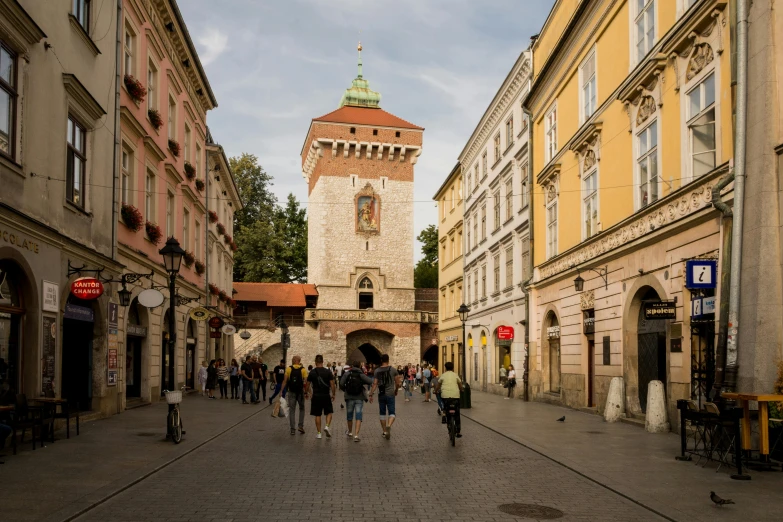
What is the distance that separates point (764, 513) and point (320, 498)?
4.67 meters

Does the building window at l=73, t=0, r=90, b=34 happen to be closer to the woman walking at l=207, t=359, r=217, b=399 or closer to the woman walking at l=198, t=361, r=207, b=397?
the woman walking at l=207, t=359, r=217, b=399

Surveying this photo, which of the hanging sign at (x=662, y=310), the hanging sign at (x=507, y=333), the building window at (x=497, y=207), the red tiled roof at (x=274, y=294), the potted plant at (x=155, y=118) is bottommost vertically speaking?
the hanging sign at (x=507, y=333)

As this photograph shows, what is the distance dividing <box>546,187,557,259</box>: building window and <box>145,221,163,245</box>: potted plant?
12994mm

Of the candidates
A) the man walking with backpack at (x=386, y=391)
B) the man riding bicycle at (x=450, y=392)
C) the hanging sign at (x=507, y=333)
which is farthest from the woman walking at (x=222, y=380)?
the man riding bicycle at (x=450, y=392)

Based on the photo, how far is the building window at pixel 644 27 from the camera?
1856cm

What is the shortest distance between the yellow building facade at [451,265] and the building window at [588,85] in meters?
24.0

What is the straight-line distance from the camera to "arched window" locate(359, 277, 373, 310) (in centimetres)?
6300

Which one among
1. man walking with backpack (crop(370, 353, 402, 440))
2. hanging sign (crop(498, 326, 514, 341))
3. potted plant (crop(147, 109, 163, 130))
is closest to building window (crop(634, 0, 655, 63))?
man walking with backpack (crop(370, 353, 402, 440))

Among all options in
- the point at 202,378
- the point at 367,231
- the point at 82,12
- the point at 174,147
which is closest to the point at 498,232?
the point at 202,378

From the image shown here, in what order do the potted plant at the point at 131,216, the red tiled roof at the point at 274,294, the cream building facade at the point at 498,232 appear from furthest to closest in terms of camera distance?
the red tiled roof at the point at 274,294, the cream building facade at the point at 498,232, the potted plant at the point at 131,216

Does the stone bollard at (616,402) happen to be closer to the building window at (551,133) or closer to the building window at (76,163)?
the building window at (551,133)

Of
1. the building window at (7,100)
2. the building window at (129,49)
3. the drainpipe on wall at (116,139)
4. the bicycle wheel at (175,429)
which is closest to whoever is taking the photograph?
the building window at (7,100)

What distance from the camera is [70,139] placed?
16.6 metres

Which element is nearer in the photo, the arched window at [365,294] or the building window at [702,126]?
the building window at [702,126]
